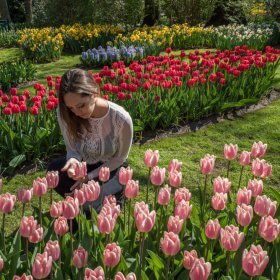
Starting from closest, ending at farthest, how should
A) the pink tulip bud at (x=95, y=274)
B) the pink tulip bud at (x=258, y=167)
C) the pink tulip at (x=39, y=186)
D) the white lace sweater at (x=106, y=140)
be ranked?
1. the pink tulip bud at (x=95, y=274)
2. the pink tulip at (x=39, y=186)
3. the pink tulip bud at (x=258, y=167)
4. the white lace sweater at (x=106, y=140)

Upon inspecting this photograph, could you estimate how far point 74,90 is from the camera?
2.76 metres

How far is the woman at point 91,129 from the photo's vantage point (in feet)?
9.23

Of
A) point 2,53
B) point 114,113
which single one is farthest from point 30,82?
point 114,113

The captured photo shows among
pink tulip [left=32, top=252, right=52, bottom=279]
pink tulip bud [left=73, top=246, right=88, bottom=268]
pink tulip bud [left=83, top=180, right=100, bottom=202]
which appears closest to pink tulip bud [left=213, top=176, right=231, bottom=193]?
pink tulip bud [left=83, top=180, right=100, bottom=202]

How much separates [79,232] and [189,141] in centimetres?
329

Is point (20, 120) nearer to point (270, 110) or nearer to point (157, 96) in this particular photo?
point (157, 96)

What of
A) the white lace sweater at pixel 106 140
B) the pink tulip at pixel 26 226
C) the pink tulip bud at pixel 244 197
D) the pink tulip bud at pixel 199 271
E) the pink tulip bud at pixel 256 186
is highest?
the pink tulip bud at pixel 199 271

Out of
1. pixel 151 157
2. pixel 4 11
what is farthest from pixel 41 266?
pixel 4 11

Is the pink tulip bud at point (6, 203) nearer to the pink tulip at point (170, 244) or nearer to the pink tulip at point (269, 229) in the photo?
the pink tulip at point (170, 244)

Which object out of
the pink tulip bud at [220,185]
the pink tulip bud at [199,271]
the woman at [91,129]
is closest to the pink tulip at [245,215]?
the pink tulip bud at [220,185]

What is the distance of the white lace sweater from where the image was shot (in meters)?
3.14

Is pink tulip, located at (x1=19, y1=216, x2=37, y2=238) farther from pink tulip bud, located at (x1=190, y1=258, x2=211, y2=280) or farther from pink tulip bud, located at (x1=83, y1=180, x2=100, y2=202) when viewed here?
pink tulip bud, located at (x1=190, y1=258, x2=211, y2=280)

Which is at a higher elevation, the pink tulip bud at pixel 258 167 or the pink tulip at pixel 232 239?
the pink tulip at pixel 232 239

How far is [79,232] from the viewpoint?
232 centimetres
